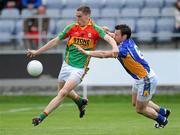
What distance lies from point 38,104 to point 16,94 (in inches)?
91.2

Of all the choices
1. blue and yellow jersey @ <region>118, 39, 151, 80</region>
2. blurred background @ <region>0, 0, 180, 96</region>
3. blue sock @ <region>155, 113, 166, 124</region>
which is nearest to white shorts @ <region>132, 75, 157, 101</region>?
blue and yellow jersey @ <region>118, 39, 151, 80</region>

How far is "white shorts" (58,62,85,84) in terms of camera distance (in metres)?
18.7

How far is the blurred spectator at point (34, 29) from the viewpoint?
29375 millimetres

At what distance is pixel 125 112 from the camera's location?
2377 centimetres

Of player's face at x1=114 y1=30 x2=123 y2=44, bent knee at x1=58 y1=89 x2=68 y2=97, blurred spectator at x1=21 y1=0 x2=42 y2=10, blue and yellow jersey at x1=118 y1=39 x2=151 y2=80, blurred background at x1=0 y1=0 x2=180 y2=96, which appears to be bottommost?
blurred background at x1=0 y1=0 x2=180 y2=96

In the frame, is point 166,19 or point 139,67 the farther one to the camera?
point 166,19

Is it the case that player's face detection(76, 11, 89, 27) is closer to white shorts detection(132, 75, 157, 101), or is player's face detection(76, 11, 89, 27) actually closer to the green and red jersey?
the green and red jersey

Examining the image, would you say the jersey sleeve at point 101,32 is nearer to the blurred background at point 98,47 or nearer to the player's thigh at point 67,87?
the player's thigh at point 67,87

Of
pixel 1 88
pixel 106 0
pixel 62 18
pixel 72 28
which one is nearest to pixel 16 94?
pixel 1 88

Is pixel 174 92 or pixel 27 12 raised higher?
pixel 27 12

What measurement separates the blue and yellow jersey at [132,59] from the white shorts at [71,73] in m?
1.58

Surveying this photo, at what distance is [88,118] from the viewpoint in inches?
852

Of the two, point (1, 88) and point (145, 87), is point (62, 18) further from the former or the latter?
point (145, 87)

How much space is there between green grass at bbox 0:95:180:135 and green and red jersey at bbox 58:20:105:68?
1542 mm
